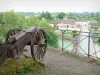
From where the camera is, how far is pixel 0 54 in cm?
384

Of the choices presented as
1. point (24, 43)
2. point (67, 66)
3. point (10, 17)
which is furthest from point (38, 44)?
point (10, 17)

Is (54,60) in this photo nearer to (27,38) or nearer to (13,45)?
(27,38)

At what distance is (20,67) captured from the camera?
4.55 meters

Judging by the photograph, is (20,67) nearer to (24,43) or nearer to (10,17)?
(24,43)

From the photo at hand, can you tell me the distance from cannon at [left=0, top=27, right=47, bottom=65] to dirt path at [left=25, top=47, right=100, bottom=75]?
1.35ft

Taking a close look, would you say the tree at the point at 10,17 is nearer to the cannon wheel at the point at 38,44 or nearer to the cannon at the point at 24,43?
the cannon at the point at 24,43

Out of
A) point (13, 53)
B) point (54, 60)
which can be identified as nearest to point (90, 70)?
point (54, 60)

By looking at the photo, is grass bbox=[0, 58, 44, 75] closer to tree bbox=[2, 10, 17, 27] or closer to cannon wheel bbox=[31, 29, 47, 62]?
cannon wheel bbox=[31, 29, 47, 62]

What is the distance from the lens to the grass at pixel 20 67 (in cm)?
436

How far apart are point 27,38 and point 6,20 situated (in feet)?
63.5

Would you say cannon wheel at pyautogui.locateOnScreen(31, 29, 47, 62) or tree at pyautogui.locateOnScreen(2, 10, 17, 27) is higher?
cannon wheel at pyautogui.locateOnScreen(31, 29, 47, 62)

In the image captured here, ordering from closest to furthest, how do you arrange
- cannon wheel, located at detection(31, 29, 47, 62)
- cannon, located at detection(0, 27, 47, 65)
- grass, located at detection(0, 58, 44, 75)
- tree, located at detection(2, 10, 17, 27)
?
cannon, located at detection(0, 27, 47, 65), grass, located at detection(0, 58, 44, 75), cannon wheel, located at detection(31, 29, 47, 62), tree, located at detection(2, 10, 17, 27)

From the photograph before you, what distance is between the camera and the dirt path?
4.69 m

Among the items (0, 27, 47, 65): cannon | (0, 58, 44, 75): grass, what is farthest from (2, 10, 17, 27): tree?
(0, 58, 44, 75): grass
